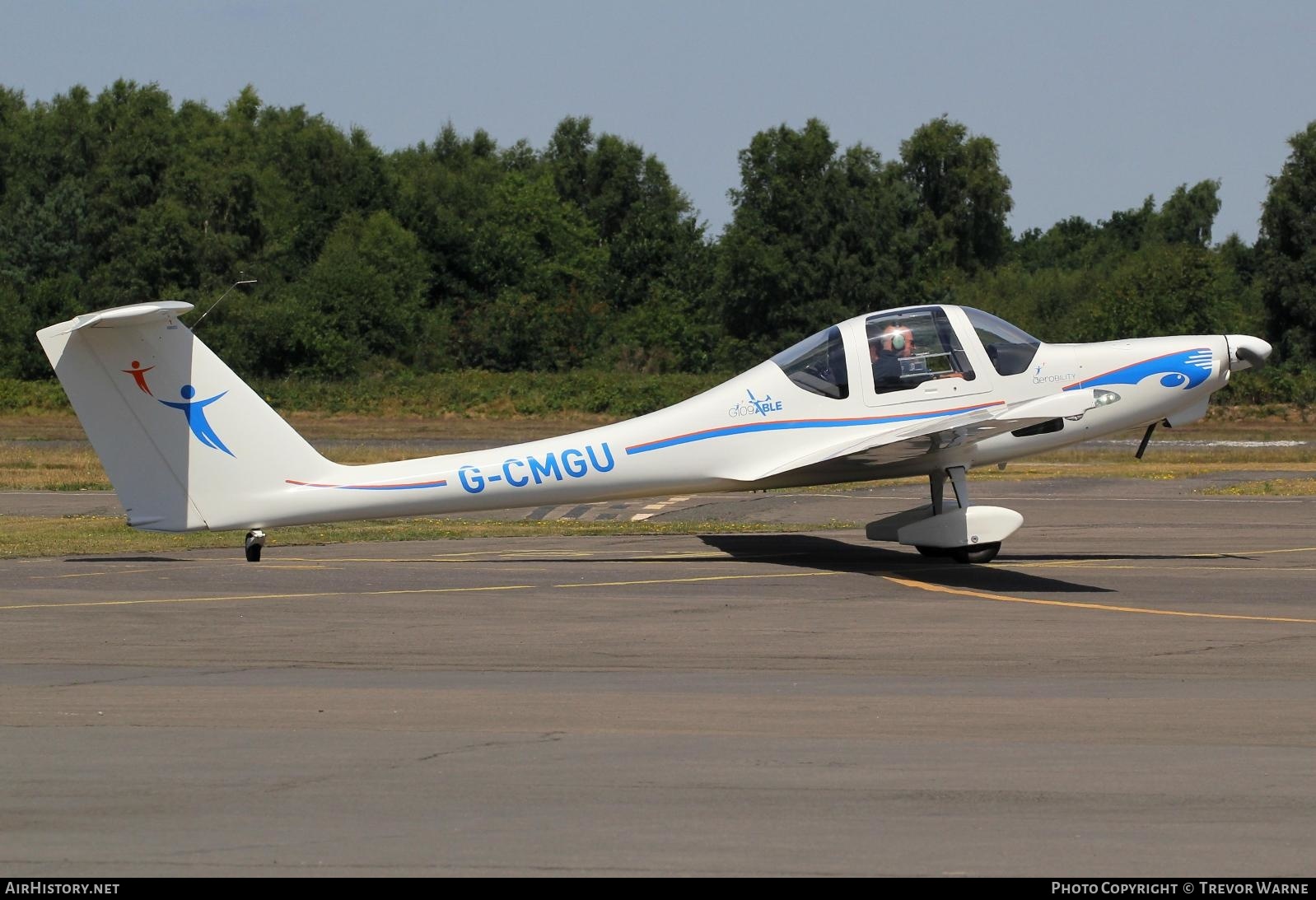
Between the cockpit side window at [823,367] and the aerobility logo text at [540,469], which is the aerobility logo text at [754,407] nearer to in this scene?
the cockpit side window at [823,367]

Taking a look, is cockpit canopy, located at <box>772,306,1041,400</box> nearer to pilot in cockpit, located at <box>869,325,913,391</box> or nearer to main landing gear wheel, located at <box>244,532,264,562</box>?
pilot in cockpit, located at <box>869,325,913,391</box>

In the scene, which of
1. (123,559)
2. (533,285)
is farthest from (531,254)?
(123,559)

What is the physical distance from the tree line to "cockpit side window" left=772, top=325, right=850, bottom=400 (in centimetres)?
4006

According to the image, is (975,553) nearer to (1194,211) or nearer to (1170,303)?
(1170,303)

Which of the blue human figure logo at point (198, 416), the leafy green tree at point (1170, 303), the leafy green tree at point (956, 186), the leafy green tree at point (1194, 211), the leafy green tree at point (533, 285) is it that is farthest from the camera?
the leafy green tree at point (1194, 211)

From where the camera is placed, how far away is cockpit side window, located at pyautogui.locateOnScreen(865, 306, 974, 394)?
14.9 meters

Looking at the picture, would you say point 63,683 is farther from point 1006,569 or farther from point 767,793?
point 1006,569

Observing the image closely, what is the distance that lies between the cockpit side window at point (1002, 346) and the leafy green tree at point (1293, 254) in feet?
143

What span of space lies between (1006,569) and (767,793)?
9.01 m

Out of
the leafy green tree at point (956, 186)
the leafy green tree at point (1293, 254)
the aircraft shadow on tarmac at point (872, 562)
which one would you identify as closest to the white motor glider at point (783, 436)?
the aircraft shadow on tarmac at point (872, 562)

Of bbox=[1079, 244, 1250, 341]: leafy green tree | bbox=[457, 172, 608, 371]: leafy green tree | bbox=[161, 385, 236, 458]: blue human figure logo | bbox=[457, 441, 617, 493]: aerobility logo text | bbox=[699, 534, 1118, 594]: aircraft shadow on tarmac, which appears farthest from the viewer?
bbox=[457, 172, 608, 371]: leafy green tree

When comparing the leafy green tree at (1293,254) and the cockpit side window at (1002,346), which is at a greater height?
the leafy green tree at (1293,254)

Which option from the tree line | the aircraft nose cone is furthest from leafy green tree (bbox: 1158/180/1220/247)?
the aircraft nose cone

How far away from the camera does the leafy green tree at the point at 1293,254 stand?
55000 millimetres
